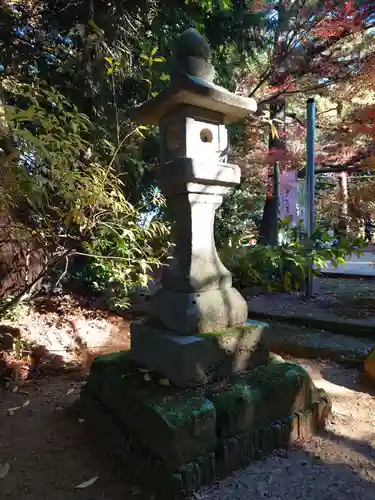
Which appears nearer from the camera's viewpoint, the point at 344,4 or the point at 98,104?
the point at 98,104

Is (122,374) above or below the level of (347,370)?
above

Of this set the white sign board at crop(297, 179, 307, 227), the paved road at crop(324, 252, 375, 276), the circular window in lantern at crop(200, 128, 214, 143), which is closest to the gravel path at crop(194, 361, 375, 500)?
the circular window in lantern at crop(200, 128, 214, 143)

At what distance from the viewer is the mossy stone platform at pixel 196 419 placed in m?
1.78

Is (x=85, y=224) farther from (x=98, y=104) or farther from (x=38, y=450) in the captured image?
(x=98, y=104)

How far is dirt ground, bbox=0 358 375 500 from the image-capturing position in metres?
1.79

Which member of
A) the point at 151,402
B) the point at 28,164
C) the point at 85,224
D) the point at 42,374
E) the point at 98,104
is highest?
the point at 98,104

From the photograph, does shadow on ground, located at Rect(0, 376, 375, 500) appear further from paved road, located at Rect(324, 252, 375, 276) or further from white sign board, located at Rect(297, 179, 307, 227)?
paved road, located at Rect(324, 252, 375, 276)

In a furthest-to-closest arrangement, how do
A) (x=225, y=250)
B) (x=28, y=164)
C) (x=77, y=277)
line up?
(x=77, y=277) < (x=225, y=250) < (x=28, y=164)

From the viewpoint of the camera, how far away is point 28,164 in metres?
3.34

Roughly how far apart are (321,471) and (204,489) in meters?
0.68

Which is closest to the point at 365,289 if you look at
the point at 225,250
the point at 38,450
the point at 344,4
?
the point at 225,250

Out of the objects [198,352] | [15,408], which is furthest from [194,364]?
[15,408]

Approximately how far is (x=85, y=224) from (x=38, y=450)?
1711mm

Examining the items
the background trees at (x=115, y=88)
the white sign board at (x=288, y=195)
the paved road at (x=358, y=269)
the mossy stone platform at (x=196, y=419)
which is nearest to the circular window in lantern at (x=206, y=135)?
the background trees at (x=115, y=88)
